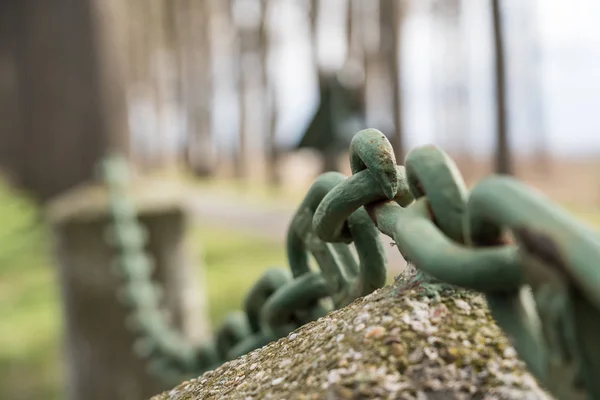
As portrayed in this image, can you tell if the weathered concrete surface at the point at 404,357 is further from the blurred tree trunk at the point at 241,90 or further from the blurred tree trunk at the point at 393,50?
the blurred tree trunk at the point at 241,90

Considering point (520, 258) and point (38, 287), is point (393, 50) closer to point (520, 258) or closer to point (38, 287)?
point (38, 287)

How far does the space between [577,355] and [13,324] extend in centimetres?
686

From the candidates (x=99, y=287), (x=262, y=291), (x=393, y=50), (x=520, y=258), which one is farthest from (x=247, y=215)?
(x=520, y=258)

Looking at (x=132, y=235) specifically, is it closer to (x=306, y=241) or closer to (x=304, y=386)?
(x=306, y=241)

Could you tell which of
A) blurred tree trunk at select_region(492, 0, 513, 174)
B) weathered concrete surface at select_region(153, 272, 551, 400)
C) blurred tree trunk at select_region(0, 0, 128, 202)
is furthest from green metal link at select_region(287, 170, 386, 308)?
blurred tree trunk at select_region(492, 0, 513, 174)

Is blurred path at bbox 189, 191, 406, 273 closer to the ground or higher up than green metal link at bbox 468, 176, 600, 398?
closer to the ground

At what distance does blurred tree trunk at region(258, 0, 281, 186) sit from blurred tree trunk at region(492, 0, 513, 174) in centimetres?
1148

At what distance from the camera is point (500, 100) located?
531 centimetres

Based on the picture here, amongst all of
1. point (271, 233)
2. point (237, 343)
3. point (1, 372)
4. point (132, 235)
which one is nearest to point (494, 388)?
point (237, 343)

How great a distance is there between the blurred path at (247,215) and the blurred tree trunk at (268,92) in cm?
144

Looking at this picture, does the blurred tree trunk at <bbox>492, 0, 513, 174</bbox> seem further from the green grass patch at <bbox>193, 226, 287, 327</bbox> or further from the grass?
the grass

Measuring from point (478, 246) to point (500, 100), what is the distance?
5039 mm

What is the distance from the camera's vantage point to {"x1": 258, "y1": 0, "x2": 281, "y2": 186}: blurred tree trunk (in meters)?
16.6

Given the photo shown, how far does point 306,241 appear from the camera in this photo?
3.10ft
